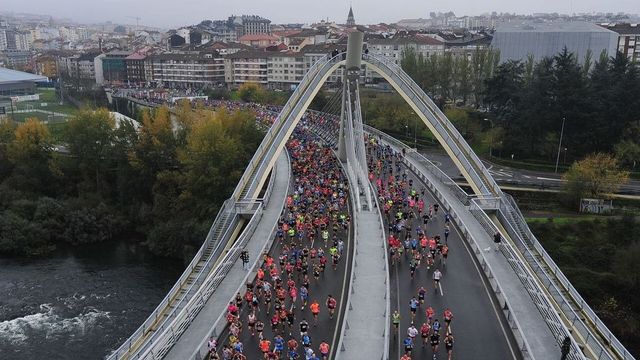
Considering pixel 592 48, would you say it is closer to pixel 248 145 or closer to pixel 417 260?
pixel 248 145

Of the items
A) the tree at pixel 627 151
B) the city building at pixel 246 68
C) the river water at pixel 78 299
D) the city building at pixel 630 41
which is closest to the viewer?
the river water at pixel 78 299

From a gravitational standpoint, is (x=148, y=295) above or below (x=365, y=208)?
below

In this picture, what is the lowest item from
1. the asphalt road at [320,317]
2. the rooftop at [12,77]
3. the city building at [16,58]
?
the asphalt road at [320,317]

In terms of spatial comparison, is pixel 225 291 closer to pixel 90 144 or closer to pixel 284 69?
pixel 90 144

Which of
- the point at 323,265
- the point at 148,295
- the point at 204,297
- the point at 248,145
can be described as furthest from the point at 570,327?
the point at 248,145

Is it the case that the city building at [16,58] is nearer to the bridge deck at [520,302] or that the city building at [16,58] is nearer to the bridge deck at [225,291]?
the bridge deck at [225,291]

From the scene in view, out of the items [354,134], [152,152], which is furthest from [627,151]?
[152,152]

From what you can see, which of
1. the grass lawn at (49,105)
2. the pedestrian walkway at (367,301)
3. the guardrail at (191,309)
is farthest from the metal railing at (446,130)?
the grass lawn at (49,105)
